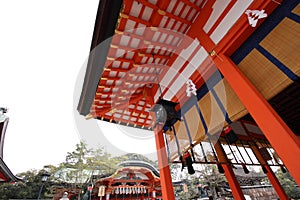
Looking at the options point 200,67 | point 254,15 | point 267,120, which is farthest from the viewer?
point 200,67

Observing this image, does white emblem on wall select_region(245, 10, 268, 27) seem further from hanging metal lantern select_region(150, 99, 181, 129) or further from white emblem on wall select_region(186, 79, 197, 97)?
hanging metal lantern select_region(150, 99, 181, 129)

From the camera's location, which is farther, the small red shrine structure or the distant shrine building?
the small red shrine structure

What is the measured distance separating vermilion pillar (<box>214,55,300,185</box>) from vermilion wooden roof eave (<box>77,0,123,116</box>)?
2.30 metres

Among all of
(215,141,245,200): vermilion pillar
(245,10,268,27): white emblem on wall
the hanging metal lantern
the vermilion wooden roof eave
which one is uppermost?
the vermilion wooden roof eave

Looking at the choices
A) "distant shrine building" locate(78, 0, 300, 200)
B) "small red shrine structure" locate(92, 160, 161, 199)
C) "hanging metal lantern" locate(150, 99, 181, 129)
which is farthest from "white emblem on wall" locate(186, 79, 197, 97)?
"small red shrine structure" locate(92, 160, 161, 199)

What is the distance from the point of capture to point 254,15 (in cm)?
243

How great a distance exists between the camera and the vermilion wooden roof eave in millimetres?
2410

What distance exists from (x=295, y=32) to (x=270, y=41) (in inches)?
12.8

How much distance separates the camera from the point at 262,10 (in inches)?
91.7

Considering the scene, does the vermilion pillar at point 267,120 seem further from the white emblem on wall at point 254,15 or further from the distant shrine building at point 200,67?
the white emblem on wall at point 254,15

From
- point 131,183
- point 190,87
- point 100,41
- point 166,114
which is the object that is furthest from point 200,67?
point 131,183

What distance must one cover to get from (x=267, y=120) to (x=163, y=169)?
2680 mm

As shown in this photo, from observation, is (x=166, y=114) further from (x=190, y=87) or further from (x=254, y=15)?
(x=254, y=15)

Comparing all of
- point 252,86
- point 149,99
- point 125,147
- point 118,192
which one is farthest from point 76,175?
point 252,86
